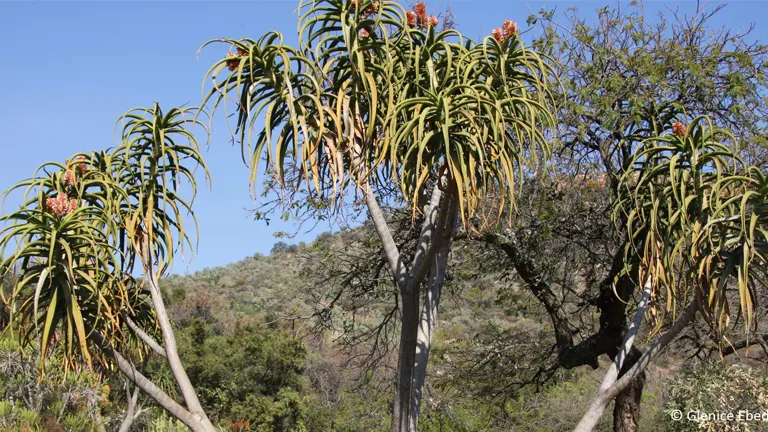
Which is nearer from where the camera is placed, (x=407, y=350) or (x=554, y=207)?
(x=407, y=350)

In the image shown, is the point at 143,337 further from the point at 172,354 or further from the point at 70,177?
the point at 70,177

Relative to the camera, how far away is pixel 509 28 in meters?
5.13

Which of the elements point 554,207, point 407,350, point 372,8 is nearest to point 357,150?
point 372,8

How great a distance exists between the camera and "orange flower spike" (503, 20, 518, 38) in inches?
201

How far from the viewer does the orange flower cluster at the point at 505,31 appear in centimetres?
511

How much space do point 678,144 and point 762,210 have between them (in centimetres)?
82

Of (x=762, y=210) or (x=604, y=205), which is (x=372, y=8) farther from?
(x=604, y=205)

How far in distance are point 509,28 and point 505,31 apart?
0.12ft

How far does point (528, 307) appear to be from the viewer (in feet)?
34.1

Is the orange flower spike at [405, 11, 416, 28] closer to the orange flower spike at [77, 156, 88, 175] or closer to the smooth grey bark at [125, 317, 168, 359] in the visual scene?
the orange flower spike at [77, 156, 88, 175]

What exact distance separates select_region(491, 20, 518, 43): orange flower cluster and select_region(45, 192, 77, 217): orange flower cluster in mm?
3052

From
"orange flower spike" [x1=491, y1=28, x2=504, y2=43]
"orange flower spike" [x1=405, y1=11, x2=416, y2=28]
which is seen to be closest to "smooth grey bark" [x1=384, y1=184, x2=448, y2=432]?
"orange flower spike" [x1=491, y1=28, x2=504, y2=43]

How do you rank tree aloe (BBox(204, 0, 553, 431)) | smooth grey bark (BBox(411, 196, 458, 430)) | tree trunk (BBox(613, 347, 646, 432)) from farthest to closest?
1. tree trunk (BBox(613, 347, 646, 432))
2. smooth grey bark (BBox(411, 196, 458, 430))
3. tree aloe (BBox(204, 0, 553, 431))

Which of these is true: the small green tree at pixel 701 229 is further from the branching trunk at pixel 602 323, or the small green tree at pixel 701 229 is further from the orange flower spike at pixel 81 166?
the orange flower spike at pixel 81 166
